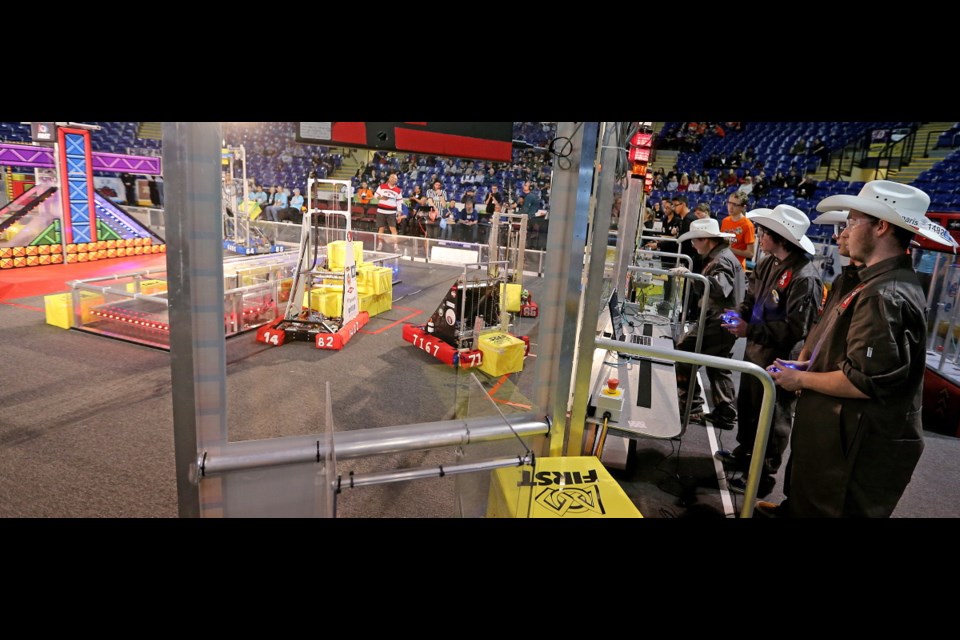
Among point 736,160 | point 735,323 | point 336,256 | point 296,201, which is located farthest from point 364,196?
point 735,323

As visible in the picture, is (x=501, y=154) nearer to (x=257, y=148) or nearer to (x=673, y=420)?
(x=673, y=420)

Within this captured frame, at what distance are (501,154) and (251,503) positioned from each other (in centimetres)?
176

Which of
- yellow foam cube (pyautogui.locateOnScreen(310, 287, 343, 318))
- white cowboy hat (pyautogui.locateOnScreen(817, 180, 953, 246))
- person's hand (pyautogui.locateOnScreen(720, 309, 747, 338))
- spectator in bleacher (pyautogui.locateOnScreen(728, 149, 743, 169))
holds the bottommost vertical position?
yellow foam cube (pyautogui.locateOnScreen(310, 287, 343, 318))

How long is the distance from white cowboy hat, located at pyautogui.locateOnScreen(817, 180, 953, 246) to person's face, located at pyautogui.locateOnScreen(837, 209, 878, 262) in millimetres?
45

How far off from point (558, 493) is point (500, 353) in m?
3.78

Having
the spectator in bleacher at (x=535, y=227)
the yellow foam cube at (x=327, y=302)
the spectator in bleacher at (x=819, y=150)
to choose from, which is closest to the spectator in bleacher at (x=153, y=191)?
the spectator in bleacher at (x=535, y=227)

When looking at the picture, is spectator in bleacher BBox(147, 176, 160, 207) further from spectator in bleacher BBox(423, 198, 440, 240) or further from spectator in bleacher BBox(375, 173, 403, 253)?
spectator in bleacher BBox(423, 198, 440, 240)

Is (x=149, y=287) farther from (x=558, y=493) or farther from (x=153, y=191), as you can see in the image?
(x=153, y=191)

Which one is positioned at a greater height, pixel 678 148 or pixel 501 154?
pixel 678 148

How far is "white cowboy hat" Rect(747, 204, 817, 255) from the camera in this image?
11.7ft

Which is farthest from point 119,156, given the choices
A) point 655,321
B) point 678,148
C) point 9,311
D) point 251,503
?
point 678,148

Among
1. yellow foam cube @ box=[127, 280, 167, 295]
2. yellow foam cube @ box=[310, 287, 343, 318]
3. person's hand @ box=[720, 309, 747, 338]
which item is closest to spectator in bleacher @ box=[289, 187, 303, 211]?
yellow foam cube @ box=[127, 280, 167, 295]

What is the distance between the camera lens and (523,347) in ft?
20.2

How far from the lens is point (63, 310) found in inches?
254
